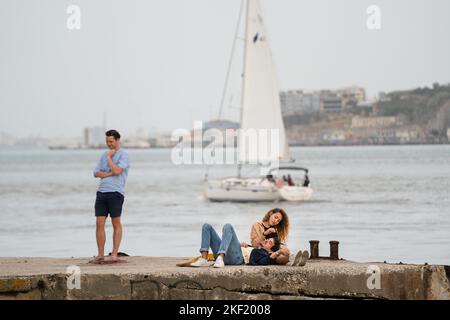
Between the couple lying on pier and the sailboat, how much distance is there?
38173 mm

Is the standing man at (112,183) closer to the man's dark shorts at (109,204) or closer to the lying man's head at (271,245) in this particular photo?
the man's dark shorts at (109,204)

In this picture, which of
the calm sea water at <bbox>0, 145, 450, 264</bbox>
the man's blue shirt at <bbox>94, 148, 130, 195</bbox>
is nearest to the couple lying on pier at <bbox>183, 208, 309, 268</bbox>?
the man's blue shirt at <bbox>94, 148, 130, 195</bbox>

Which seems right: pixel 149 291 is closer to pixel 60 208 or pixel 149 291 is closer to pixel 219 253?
pixel 219 253

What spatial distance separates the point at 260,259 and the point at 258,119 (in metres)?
42.0

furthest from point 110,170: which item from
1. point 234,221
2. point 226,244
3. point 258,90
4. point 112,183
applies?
point 258,90

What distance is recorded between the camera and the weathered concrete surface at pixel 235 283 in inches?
473

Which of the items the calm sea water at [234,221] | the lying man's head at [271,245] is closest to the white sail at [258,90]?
the calm sea water at [234,221]

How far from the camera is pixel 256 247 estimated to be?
12852mm

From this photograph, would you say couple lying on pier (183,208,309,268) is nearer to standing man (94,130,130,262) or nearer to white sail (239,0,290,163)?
standing man (94,130,130,262)

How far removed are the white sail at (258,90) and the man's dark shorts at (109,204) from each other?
38420 mm

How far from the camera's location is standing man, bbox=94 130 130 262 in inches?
541

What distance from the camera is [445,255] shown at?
2659cm

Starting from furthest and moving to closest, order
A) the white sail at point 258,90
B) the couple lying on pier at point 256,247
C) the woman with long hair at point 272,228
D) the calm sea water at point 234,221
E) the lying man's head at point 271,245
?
the white sail at point 258,90 < the calm sea water at point 234,221 < the woman with long hair at point 272,228 < the lying man's head at point 271,245 < the couple lying on pier at point 256,247
